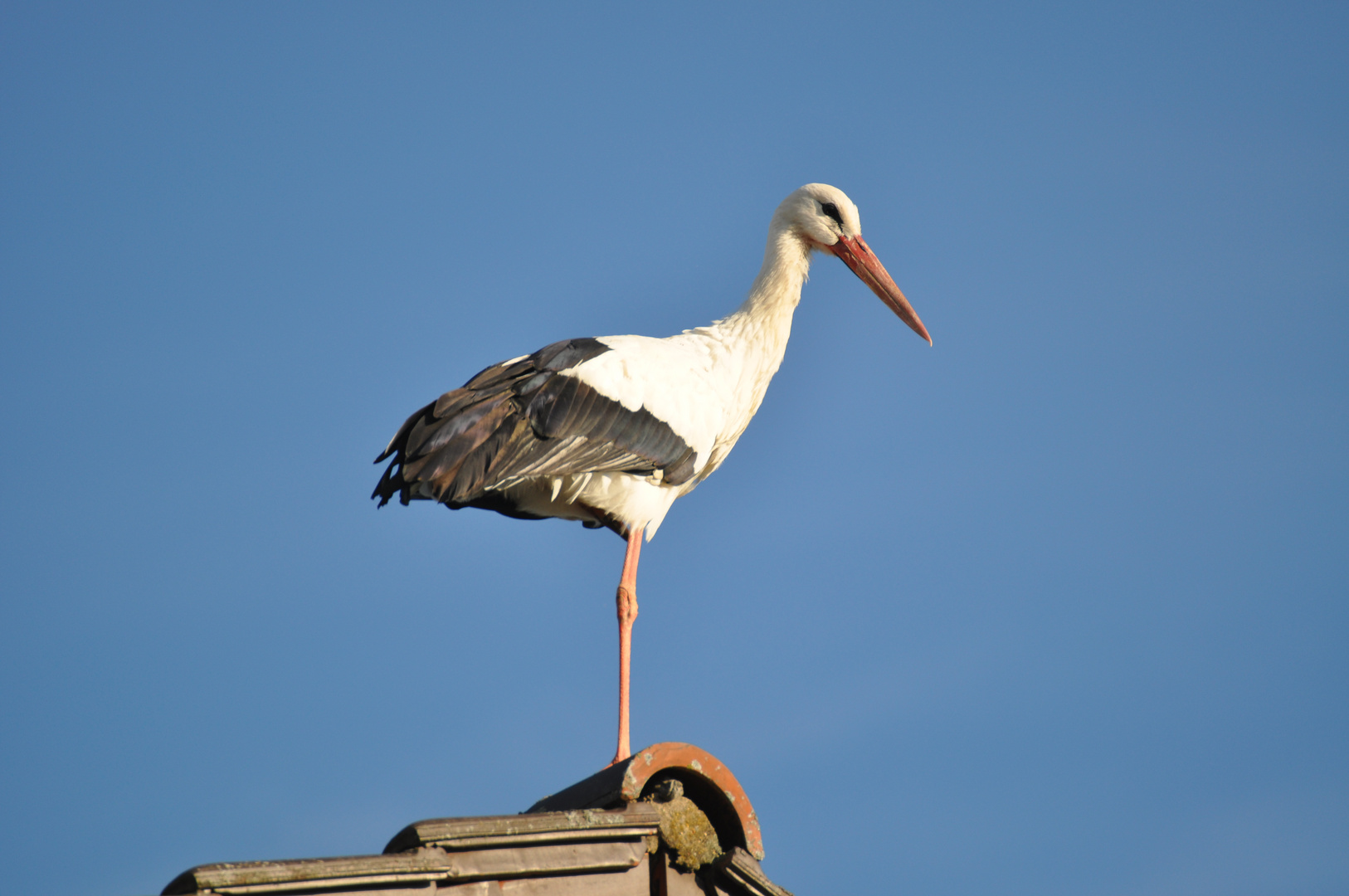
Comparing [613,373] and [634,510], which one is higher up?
[613,373]

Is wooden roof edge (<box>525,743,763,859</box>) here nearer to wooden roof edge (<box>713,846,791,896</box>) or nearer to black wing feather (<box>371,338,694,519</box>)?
wooden roof edge (<box>713,846,791,896</box>)

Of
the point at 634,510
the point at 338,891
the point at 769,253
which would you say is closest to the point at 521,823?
the point at 338,891

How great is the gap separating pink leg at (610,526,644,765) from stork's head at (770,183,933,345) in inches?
99.9

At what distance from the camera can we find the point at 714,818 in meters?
5.28

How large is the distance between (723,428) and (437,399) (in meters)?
1.99

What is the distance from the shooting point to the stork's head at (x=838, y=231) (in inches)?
352

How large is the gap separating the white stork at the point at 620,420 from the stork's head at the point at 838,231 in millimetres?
12

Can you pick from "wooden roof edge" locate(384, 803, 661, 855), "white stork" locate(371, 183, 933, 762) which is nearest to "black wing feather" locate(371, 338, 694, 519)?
"white stork" locate(371, 183, 933, 762)

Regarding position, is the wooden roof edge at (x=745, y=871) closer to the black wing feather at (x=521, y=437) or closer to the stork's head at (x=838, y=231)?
the black wing feather at (x=521, y=437)

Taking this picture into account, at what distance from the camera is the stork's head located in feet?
29.3

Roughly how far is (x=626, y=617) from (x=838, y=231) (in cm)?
311

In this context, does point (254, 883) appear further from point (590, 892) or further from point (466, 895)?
point (590, 892)

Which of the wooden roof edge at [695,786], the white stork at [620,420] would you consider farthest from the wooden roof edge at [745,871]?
the white stork at [620,420]

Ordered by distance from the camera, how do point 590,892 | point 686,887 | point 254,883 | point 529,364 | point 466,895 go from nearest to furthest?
point 254,883 → point 466,895 → point 590,892 → point 686,887 → point 529,364
